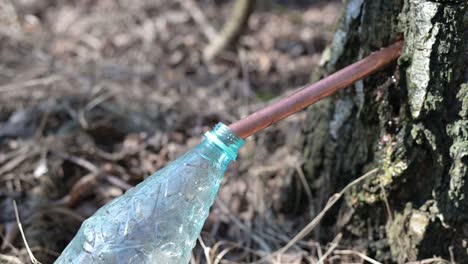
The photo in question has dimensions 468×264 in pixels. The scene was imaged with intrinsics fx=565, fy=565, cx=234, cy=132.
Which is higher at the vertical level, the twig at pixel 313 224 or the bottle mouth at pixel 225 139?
the bottle mouth at pixel 225 139

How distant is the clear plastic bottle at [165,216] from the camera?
1.39 meters

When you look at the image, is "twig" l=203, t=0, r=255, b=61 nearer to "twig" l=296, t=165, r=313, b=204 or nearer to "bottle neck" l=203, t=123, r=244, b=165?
"twig" l=296, t=165, r=313, b=204

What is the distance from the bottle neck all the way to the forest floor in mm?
512

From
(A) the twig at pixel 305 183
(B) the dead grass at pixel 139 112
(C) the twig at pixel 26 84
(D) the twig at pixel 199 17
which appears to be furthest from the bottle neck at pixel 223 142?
(D) the twig at pixel 199 17

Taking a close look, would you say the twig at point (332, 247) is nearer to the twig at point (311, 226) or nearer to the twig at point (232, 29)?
the twig at point (311, 226)

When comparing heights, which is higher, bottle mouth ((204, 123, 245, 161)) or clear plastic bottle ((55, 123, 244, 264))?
bottle mouth ((204, 123, 245, 161))

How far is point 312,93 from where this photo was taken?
4.83 ft

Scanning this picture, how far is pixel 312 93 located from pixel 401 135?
342 millimetres

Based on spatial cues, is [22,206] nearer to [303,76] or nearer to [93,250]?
[93,250]

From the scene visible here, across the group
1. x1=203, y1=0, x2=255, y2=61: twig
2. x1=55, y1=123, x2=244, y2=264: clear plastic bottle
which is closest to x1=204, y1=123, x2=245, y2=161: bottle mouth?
x1=55, y1=123, x2=244, y2=264: clear plastic bottle

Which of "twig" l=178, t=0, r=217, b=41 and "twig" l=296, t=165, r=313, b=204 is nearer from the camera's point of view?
"twig" l=296, t=165, r=313, b=204

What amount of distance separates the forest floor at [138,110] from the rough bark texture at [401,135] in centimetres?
16

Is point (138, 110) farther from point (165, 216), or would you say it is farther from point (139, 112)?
point (165, 216)

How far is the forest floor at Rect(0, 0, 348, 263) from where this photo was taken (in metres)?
2.06
